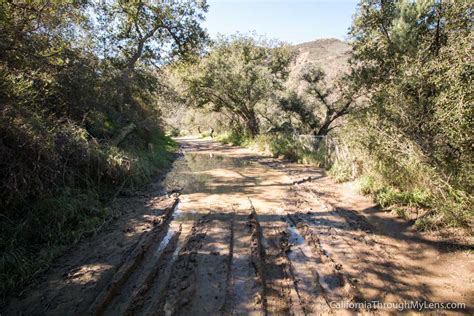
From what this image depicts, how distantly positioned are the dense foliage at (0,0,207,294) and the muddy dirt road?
66cm

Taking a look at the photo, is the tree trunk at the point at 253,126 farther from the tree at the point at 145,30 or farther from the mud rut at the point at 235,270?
the mud rut at the point at 235,270

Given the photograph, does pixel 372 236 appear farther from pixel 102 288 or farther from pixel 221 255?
pixel 102 288

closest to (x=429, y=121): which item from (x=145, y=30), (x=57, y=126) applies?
(x=57, y=126)

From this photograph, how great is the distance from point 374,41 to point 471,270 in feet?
31.0

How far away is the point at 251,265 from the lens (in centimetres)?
372

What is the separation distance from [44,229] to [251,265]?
3.45m

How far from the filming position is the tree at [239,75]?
Result: 18.9 metres

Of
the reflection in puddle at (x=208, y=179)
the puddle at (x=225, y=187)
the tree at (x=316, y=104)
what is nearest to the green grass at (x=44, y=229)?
the puddle at (x=225, y=187)

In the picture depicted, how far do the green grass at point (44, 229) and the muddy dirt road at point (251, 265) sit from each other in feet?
0.73

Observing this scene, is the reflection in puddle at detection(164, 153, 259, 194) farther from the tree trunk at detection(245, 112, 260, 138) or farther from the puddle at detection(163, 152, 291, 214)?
the tree trunk at detection(245, 112, 260, 138)

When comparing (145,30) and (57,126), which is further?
(145,30)

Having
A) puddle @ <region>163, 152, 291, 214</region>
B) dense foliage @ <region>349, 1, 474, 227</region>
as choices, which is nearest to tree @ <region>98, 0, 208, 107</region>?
puddle @ <region>163, 152, 291, 214</region>

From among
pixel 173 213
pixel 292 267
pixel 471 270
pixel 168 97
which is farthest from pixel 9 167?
pixel 168 97

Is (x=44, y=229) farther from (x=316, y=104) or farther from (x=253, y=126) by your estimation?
(x=253, y=126)
